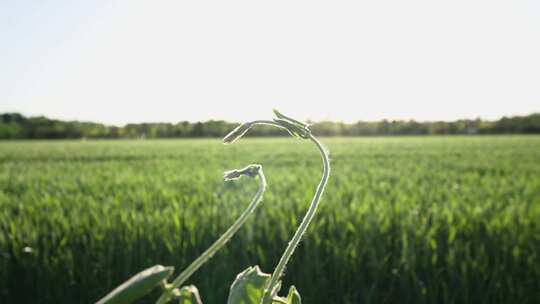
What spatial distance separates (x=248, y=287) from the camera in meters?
0.26

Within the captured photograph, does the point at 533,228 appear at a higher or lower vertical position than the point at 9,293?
higher

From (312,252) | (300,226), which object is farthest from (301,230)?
(312,252)

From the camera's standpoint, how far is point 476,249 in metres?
2.55

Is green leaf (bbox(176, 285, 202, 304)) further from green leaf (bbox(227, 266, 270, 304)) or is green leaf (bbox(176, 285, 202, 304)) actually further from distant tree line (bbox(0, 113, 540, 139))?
distant tree line (bbox(0, 113, 540, 139))

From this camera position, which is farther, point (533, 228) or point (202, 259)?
point (533, 228)

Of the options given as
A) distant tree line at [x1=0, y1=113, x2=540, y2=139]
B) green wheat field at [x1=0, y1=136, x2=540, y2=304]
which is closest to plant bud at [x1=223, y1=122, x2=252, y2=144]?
green wheat field at [x1=0, y1=136, x2=540, y2=304]

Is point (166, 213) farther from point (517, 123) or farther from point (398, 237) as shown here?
point (517, 123)

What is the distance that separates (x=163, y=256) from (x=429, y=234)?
5.02 ft

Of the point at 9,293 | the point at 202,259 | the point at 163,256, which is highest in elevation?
the point at 202,259

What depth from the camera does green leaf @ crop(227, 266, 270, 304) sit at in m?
0.26

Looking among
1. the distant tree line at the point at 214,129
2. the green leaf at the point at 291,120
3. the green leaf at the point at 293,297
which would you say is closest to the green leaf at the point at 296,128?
the green leaf at the point at 291,120

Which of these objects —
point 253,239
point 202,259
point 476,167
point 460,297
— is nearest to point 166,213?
point 253,239

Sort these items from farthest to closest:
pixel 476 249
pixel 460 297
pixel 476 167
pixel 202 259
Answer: pixel 476 167 < pixel 476 249 < pixel 460 297 < pixel 202 259

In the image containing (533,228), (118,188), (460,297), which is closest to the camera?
(460,297)
